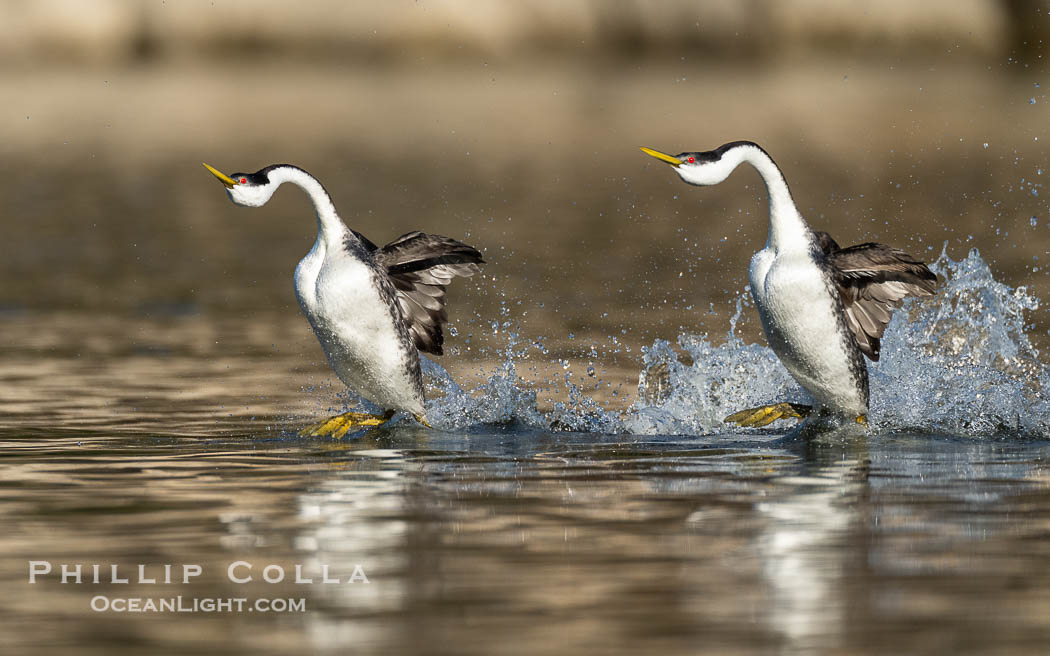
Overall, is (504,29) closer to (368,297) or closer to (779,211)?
(368,297)

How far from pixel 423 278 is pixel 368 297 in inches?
34.4

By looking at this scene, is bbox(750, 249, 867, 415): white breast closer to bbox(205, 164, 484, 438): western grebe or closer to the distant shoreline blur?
bbox(205, 164, 484, 438): western grebe

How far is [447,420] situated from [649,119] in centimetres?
4561

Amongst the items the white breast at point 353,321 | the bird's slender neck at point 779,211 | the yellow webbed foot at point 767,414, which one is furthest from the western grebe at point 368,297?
the bird's slender neck at point 779,211

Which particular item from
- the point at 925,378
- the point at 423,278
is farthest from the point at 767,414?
the point at 423,278

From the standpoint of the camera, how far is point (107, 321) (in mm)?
19094

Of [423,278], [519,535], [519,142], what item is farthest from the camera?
[519,142]

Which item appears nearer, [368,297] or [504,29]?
[368,297]

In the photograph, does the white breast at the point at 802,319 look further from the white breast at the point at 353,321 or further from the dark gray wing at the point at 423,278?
the white breast at the point at 353,321

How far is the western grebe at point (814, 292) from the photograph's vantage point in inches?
458

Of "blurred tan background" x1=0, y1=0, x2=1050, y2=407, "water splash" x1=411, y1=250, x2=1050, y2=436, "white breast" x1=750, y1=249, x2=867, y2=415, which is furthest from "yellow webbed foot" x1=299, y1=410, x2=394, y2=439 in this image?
"blurred tan background" x1=0, y1=0, x2=1050, y2=407

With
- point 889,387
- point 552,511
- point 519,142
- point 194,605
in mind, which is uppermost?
point 519,142

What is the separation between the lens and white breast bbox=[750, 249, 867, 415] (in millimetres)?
11648

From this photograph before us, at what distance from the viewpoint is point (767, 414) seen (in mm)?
12445
